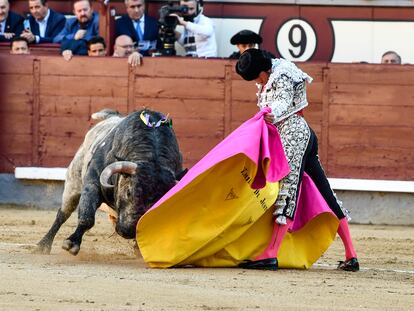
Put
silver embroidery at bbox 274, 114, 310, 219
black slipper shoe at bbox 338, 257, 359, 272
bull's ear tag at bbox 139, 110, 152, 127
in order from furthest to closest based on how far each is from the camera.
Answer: bull's ear tag at bbox 139, 110, 152, 127, black slipper shoe at bbox 338, 257, 359, 272, silver embroidery at bbox 274, 114, 310, 219

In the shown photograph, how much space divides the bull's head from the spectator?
167 inches

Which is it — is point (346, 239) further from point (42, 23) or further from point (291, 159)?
point (42, 23)

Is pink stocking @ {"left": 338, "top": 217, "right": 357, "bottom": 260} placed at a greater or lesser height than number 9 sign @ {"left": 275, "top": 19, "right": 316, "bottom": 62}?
lesser

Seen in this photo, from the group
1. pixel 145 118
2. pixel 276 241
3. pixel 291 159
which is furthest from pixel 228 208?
pixel 145 118

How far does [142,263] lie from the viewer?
7223 mm

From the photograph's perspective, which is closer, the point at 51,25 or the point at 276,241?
the point at 276,241

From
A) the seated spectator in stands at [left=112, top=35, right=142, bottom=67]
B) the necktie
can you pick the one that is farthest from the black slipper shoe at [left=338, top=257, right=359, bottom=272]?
the necktie

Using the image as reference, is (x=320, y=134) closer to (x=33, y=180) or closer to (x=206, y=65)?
(x=206, y=65)

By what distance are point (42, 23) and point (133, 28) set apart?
0.89 metres

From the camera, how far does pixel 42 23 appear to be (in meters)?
11.8

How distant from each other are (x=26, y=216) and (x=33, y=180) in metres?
1.09

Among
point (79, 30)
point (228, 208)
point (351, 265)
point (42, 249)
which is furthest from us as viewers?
point (79, 30)

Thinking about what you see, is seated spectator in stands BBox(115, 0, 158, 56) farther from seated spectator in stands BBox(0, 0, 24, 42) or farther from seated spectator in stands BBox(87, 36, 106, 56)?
seated spectator in stands BBox(0, 0, 24, 42)

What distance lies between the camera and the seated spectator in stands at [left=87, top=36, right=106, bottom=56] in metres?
11.5
